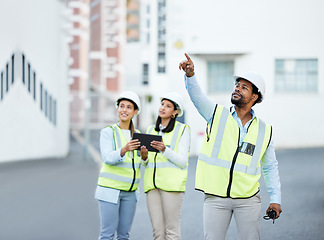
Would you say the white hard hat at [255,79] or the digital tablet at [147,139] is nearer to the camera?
the white hard hat at [255,79]

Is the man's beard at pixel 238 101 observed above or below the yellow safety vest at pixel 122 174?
above

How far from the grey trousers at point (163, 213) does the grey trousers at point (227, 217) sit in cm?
105

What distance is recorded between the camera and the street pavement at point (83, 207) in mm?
6188

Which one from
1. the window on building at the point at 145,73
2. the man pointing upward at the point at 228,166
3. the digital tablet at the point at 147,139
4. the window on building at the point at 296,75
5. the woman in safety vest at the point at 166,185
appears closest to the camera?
the man pointing upward at the point at 228,166

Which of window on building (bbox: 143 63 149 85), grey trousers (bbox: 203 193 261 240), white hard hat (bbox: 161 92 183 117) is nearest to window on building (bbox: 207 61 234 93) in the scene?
white hard hat (bbox: 161 92 183 117)

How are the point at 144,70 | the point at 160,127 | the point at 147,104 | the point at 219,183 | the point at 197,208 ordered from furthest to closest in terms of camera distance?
the point at 144,70 → the point at 147,104 → the point at 197,208 → the point at 160,127 → the point at 219,183

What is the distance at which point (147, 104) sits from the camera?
156 ft

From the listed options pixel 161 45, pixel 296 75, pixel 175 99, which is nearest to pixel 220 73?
pixel 296 75

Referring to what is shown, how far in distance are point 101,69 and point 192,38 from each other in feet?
113

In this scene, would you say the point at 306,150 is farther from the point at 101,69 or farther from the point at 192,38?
the point at 101,69

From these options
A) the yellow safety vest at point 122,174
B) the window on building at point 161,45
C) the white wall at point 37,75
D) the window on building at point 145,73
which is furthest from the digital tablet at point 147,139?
the window on building at point 145,73

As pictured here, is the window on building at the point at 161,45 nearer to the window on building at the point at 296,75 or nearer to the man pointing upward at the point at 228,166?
the window on building at the point at 296,75

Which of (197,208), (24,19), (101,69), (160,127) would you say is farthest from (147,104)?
(160,127)

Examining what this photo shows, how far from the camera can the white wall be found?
15.2m
